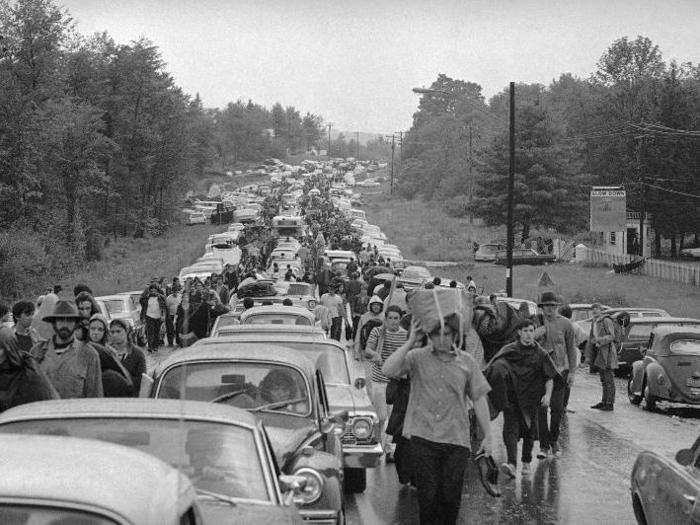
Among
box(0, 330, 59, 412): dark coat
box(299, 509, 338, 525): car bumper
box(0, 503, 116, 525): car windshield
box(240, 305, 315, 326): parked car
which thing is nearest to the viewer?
box(0, 503, 116, 525): car windshield

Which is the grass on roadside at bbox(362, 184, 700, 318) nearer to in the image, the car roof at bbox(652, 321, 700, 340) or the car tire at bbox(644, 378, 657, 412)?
the car roof at bbox(652, 321, 700, 340)

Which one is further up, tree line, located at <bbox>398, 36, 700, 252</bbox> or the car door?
tree line, located at <bbox>398, 36, 700, 252</bbox>

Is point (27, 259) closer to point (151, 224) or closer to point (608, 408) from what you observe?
point (608, 408)

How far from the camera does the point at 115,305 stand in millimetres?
32719

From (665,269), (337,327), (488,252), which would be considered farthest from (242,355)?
(488,252)

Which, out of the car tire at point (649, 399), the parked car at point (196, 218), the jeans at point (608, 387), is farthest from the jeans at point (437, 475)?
the parked car at point (196, 218)

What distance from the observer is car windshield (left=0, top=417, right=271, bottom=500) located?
6023mm

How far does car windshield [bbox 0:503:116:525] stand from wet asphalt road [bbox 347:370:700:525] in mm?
7273

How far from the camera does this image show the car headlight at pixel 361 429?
39.5 feet

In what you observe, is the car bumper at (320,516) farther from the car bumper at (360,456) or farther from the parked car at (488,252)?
the parked car at (488,252)

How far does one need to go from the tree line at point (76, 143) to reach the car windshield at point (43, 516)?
44.5 meters

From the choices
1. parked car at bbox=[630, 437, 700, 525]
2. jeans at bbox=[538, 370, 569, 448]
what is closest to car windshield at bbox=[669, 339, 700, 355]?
jeans at bbox=[538, 370, 569, 448]

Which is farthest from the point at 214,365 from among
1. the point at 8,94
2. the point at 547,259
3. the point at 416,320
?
the point at 547,259

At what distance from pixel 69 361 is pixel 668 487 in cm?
502
